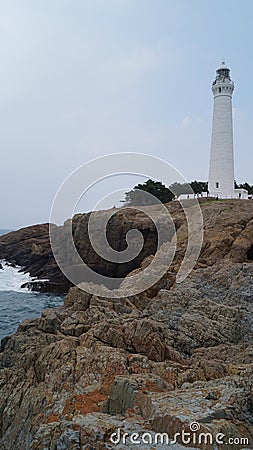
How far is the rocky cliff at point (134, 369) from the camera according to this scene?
473 cm

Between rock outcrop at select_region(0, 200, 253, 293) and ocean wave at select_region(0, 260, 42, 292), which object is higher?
rock outcrop at select_region(0, 200, 253, 293)

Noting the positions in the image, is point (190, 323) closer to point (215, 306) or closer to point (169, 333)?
point (169, 333)

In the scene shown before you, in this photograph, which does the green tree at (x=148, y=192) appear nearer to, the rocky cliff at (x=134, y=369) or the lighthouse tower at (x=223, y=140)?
the lighthouse tower at (x=223, y=140)

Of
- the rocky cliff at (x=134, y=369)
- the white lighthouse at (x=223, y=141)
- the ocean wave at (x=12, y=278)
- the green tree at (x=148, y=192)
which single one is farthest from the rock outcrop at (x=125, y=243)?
the green tree at (x=148, y=192)

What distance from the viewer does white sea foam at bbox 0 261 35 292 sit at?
27550mm

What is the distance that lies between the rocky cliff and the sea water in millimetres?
7294

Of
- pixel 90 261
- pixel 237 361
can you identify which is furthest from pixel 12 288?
pixel 237 361

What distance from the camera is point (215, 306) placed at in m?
11.5

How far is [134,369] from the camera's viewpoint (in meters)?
7.25

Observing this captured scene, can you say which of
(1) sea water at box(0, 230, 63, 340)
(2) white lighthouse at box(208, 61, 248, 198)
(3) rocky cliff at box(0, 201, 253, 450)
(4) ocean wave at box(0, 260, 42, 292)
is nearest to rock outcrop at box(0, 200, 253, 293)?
(4) ocean wave at box(0, 260, 42, 292)

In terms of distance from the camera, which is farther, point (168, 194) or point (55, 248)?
point (168, 194)

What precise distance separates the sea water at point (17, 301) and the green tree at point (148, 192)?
13853mm

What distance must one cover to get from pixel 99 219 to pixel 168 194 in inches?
503

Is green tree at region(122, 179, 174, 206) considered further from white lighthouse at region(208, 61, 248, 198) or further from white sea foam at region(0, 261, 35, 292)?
white sea foam at region(0, 261, 35, 292)
